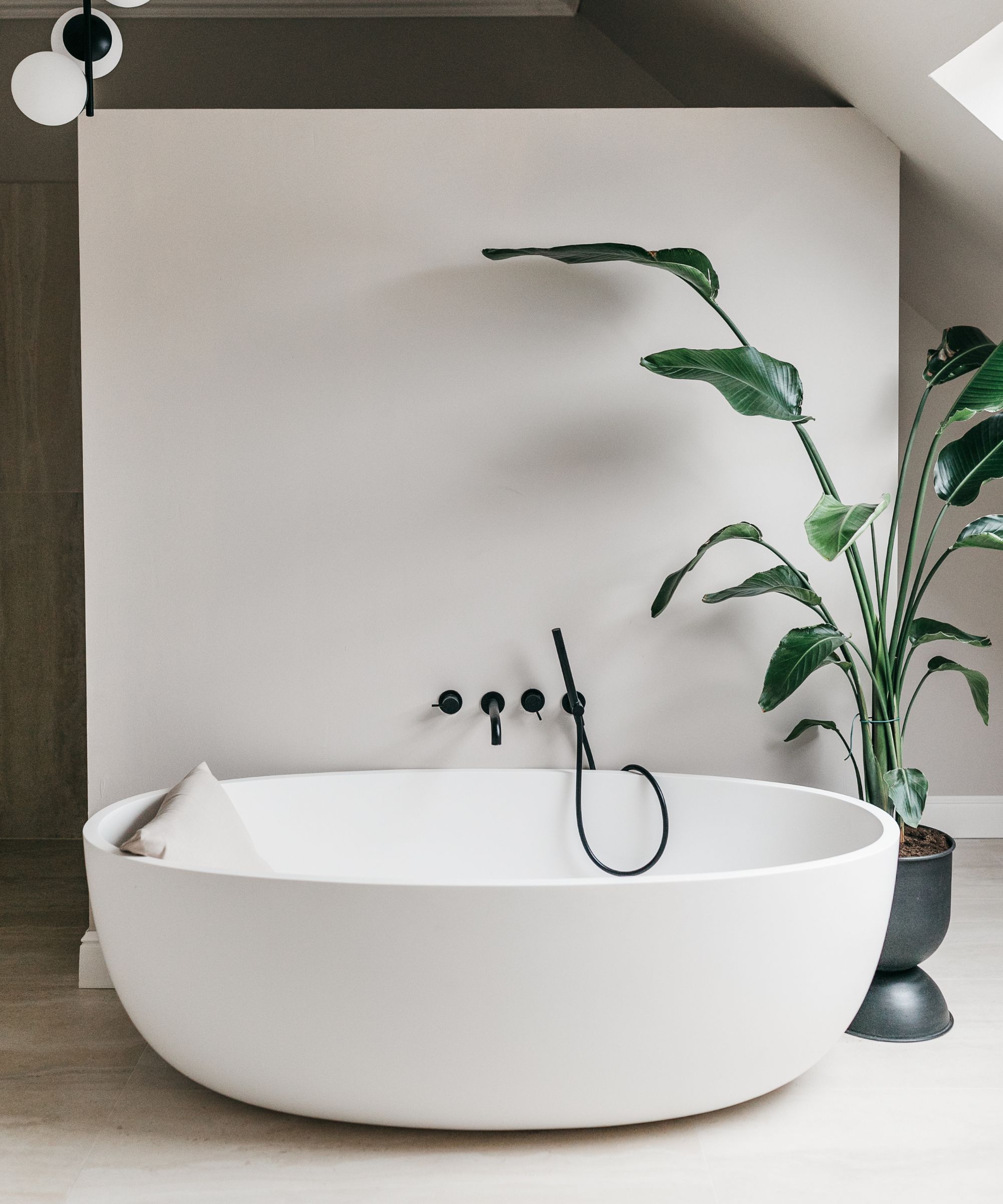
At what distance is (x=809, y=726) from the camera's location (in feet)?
8.45

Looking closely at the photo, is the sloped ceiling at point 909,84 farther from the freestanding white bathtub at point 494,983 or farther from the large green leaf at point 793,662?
the freestanding white bathtub at point 494,983

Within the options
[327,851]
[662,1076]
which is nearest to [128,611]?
[327,851]

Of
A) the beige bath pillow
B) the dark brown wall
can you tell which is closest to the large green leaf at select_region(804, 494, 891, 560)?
the beige bath pillow

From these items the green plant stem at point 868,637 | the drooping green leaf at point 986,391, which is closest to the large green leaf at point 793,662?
the green plant stem at point 868,637

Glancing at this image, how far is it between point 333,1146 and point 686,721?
137 cm

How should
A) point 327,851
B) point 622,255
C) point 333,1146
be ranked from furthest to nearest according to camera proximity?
point 327,851 < point 622,255 < point 333,1146

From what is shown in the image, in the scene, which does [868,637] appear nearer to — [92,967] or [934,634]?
[934,634]

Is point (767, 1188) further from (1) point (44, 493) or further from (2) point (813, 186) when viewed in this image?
(1) point (44, 493)

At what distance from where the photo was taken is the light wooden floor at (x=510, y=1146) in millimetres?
1732

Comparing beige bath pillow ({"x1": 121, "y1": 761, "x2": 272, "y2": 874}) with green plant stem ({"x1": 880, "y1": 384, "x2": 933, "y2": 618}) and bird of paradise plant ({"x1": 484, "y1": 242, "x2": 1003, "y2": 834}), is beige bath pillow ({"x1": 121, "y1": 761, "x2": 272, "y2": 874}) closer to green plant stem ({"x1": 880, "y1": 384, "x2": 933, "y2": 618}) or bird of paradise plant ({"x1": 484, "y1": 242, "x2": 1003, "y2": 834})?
bird of paradise plant ({"x1": 484, "y1": 242, "x2": 1003, "y2": 834})

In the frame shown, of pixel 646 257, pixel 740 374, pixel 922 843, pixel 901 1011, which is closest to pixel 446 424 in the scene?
pixel 646 257

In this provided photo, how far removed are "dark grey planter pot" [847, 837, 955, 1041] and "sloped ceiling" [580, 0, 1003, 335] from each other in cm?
170

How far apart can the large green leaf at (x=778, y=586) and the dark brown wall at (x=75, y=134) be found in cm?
226

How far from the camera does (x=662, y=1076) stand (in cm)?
179
